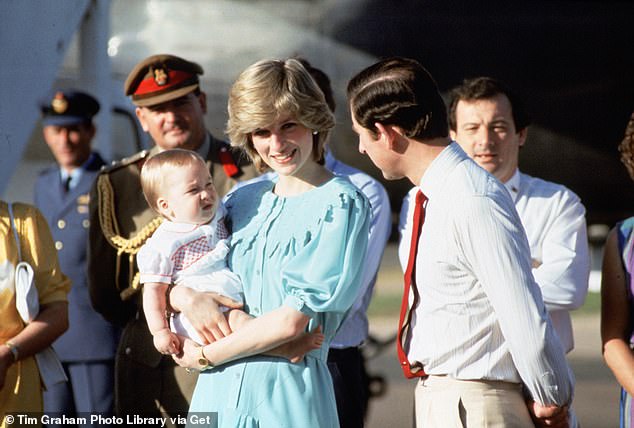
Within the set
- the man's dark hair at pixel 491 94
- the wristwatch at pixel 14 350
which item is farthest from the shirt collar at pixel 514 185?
the wristwatch at pixel 14 350

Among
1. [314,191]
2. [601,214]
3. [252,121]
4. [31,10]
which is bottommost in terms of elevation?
[601,214]

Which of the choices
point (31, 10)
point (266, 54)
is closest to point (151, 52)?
point (266, 54)

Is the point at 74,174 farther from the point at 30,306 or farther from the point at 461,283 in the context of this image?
the point at 461,283

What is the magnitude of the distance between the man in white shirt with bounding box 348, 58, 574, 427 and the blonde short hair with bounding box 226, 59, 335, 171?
0.19 m

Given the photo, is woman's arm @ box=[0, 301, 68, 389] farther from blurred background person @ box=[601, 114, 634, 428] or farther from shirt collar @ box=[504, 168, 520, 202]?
blurred background person @ box=[601, 114, 634, 428]

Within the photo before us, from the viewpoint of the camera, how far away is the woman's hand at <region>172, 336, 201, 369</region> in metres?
2.62

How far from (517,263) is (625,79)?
703cm

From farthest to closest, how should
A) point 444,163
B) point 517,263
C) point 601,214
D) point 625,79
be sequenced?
point 601,214 → point 625,79 → point 444,163 → point 517,263

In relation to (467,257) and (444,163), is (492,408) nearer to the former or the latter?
(467,257)

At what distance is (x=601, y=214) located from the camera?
943cm

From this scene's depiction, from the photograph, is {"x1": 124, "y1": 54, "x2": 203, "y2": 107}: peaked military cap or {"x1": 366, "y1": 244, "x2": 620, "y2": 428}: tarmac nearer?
{"x1": 124, "y1": 54, "x2": 203, "y2": 107}: peaked military cap

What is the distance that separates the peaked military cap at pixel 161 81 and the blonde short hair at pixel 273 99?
3.83 feet

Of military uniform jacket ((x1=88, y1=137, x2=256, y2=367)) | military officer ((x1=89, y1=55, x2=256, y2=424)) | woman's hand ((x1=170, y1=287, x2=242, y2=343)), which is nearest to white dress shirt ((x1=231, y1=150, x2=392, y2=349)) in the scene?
military uniform jacket ((x1=88, y1=137, x2=256, y2=367))

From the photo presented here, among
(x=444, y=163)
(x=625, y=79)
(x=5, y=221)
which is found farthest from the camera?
(x=625, y=79)
